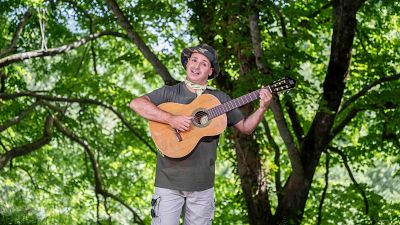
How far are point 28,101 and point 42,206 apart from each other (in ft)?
9.58

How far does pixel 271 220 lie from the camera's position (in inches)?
311

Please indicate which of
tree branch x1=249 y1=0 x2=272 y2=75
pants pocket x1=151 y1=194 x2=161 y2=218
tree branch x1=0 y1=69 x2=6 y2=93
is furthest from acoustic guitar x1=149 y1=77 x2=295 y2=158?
tree branch x1=0 y1=69 x2=6 y2=93

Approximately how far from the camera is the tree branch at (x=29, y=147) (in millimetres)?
8230

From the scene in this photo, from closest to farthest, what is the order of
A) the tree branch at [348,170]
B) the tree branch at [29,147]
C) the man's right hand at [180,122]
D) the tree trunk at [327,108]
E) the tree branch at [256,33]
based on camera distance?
the man's right hand at [180,122] → the tree branch at [256,33] → the tree trunk at [327,108] → the tree branch at [29,147] → the tree branch at [348,170]

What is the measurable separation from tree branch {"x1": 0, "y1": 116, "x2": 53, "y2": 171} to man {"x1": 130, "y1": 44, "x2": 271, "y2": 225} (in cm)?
493

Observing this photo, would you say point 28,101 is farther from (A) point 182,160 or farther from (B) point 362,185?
(A) point 182,160

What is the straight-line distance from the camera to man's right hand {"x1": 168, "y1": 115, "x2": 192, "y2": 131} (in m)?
3.63

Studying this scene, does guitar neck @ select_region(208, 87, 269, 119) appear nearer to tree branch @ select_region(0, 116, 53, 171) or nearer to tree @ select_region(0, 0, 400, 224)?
tree @ select_region(0, 0, 400, 224)

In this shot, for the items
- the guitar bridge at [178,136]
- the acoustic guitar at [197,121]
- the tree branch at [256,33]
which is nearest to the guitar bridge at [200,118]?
the acoustic guitar at [197,121]

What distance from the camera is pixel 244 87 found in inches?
259

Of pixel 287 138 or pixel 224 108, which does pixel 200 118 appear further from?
pixel 287 138

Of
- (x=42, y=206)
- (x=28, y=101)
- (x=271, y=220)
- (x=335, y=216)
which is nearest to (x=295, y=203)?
(x=271, y=220)

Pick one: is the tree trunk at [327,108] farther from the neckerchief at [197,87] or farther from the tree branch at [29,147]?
the tree branch at [29,147]

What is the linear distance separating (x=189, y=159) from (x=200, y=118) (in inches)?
10.0
